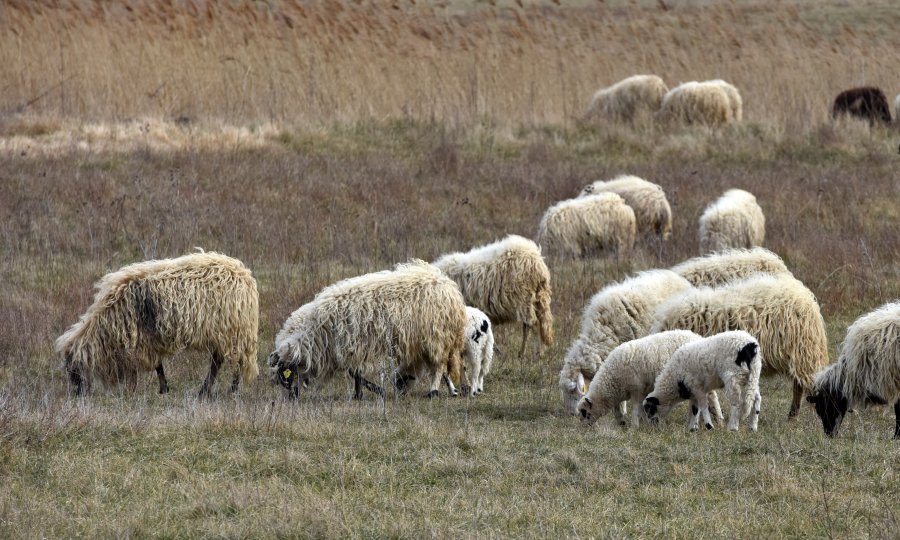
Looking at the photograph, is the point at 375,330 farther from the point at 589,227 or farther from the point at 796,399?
the point at 589,227

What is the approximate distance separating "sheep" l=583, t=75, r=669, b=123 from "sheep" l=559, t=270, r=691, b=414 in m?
14.0

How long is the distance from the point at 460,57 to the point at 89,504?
21.9 m

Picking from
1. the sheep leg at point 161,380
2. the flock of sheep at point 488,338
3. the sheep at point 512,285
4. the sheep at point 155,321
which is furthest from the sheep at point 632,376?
the sheep leg at point 161,380

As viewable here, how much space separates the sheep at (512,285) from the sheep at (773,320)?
245 cm

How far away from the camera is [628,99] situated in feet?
84.0

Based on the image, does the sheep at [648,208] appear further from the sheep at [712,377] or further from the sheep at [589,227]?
the sheep at [712,377]

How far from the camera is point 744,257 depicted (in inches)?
481

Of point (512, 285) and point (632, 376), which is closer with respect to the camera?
point (632, 376)

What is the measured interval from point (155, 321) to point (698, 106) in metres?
16.5

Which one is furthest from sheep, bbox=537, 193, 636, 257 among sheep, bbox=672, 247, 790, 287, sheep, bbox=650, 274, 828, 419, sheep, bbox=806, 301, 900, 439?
sheep, bbox=806, 301, 900, 439

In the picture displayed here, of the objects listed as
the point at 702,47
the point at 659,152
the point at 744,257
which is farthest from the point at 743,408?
the point at 702,47

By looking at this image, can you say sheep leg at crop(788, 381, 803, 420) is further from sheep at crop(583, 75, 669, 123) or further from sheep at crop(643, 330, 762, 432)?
sheep at crop(583, 75, 669, 123)

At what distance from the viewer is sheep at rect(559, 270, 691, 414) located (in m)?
11.2

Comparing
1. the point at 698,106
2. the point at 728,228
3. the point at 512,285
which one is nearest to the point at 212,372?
the point at 512,285
